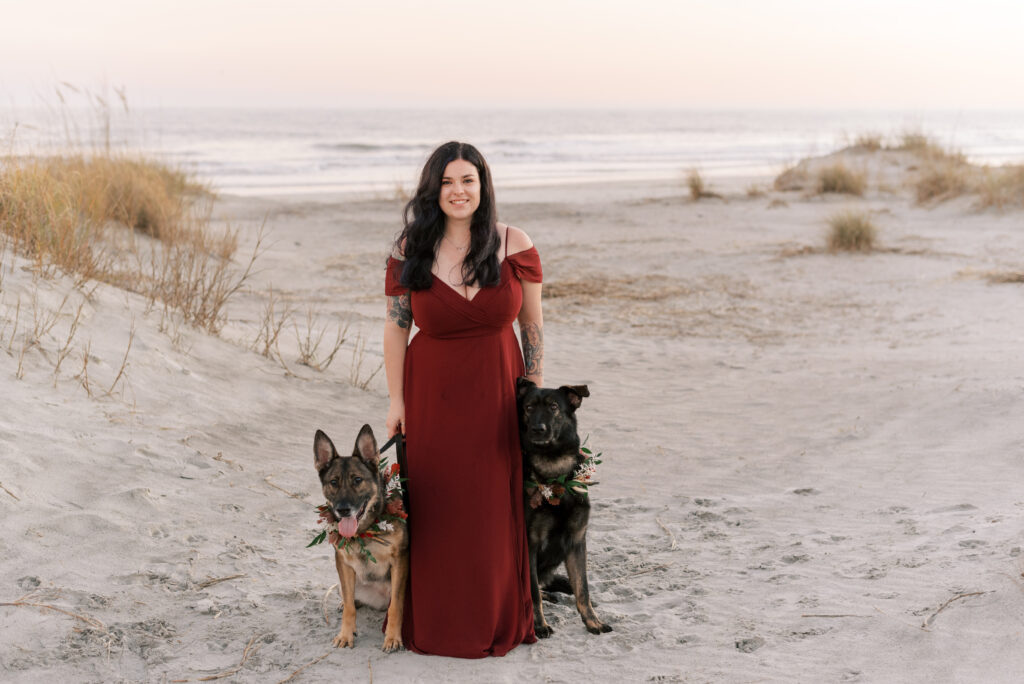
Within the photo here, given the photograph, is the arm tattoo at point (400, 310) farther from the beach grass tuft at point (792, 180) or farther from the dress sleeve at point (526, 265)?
the beach grass tuft at point (792, 180)

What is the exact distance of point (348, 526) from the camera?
375cm

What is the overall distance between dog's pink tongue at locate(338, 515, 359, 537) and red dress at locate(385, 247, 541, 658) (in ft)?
1.50

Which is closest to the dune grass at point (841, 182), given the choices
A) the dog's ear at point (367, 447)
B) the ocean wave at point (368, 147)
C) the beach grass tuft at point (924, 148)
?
the beach grass tuft at point (924, 148)

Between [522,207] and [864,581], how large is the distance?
17817 millimetres

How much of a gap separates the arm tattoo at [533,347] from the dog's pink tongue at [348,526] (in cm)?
113

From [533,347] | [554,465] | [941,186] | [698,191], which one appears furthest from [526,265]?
[698,191]

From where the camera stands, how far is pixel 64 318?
7207 millimetres

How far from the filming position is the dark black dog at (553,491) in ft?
13.2

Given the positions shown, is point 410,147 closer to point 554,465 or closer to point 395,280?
point 395,280

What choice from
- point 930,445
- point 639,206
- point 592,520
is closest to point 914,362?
point 930,445

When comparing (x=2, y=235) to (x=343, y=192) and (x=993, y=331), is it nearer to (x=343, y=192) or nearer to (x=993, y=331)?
(x=993, y=331)

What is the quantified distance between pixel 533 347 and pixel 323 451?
1.10 m

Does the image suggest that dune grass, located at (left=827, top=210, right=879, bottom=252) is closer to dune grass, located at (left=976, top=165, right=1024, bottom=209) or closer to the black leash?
dune grass, located at (left=976, top=165, right=1024, bottom=209)

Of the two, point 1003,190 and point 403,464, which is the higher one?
point 1003,190
